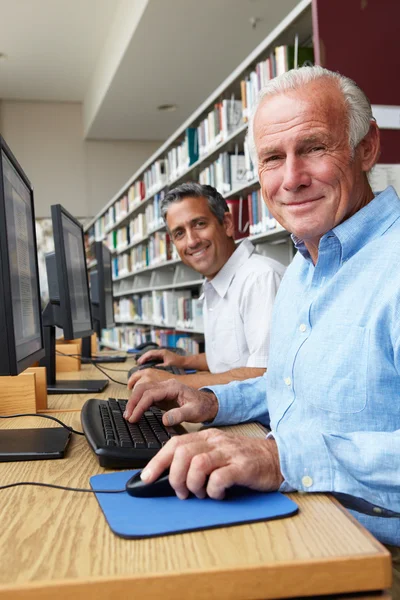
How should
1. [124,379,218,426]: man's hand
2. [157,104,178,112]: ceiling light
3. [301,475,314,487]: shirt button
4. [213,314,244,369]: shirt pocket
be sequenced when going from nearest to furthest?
[301,475,314,487]: shirt button → [124,379,218,426]: man's hand → [213,314,244,369]: shirt pocket → [157,104,178,112]: ceiling light

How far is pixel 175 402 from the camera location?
4.05 feet

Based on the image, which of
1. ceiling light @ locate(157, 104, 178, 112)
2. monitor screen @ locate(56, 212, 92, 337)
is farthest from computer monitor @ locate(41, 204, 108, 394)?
ceiling light @ locate(157, 104, 178, 112)

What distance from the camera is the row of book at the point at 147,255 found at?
5.23m

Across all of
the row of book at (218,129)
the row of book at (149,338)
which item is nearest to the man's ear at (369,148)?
the row of book at (218,129)

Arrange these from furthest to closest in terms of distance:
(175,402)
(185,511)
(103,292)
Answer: (103,292) → (175,402) → (185,511)

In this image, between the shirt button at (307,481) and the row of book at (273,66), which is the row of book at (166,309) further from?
the shirt button at (307,481)

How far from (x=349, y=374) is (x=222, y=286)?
1.44 metres

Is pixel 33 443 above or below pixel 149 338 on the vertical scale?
above

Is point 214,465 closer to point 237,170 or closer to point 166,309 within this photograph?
point 237,170

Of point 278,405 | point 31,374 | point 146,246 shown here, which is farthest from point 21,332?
point 146,246

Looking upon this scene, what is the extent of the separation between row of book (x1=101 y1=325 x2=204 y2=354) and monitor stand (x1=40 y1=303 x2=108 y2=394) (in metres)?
1.63

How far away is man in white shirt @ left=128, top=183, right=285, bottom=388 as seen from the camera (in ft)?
6.71

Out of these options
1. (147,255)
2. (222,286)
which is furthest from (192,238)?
(147,255)

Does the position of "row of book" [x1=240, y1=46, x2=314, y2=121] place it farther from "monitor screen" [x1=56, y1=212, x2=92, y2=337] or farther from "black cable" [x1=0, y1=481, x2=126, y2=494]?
"black cable" [x1=0, y1=481, x2=126, y2=494]
